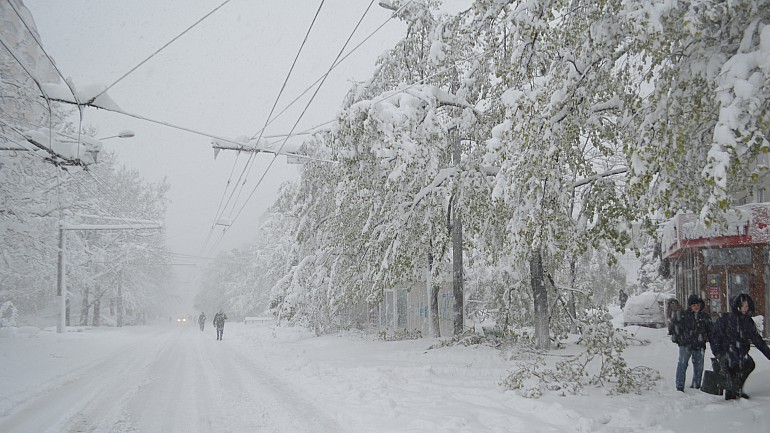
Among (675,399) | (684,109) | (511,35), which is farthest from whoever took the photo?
(675,399)

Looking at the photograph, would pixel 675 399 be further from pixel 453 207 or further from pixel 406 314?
pixel 406 314

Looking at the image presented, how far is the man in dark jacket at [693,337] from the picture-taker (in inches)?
340

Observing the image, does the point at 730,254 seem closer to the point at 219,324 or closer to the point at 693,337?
the point at 693,337

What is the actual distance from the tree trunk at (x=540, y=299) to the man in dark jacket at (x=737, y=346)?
583 centimetres

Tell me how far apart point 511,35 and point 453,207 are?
8.88m

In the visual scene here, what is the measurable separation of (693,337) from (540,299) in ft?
17.6

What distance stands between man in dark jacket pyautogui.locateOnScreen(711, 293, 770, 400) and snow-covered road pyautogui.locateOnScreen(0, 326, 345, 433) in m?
5.81

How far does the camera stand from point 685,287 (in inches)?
910

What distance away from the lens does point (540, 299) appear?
45.7 ft

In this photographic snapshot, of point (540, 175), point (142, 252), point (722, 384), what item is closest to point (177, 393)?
point (540, 175)

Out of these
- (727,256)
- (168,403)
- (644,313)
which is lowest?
(644,313)

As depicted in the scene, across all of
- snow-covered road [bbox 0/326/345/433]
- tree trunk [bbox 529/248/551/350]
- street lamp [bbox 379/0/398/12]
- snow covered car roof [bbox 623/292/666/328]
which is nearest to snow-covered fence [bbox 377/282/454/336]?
tree trunk [bbox 529/248/551/350]

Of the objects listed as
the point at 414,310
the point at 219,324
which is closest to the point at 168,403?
the point at 414,310

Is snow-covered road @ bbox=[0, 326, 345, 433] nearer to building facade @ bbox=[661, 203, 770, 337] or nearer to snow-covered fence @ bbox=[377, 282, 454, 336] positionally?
snow-covered fence @ bbox=[377, 282, 454, 336]
